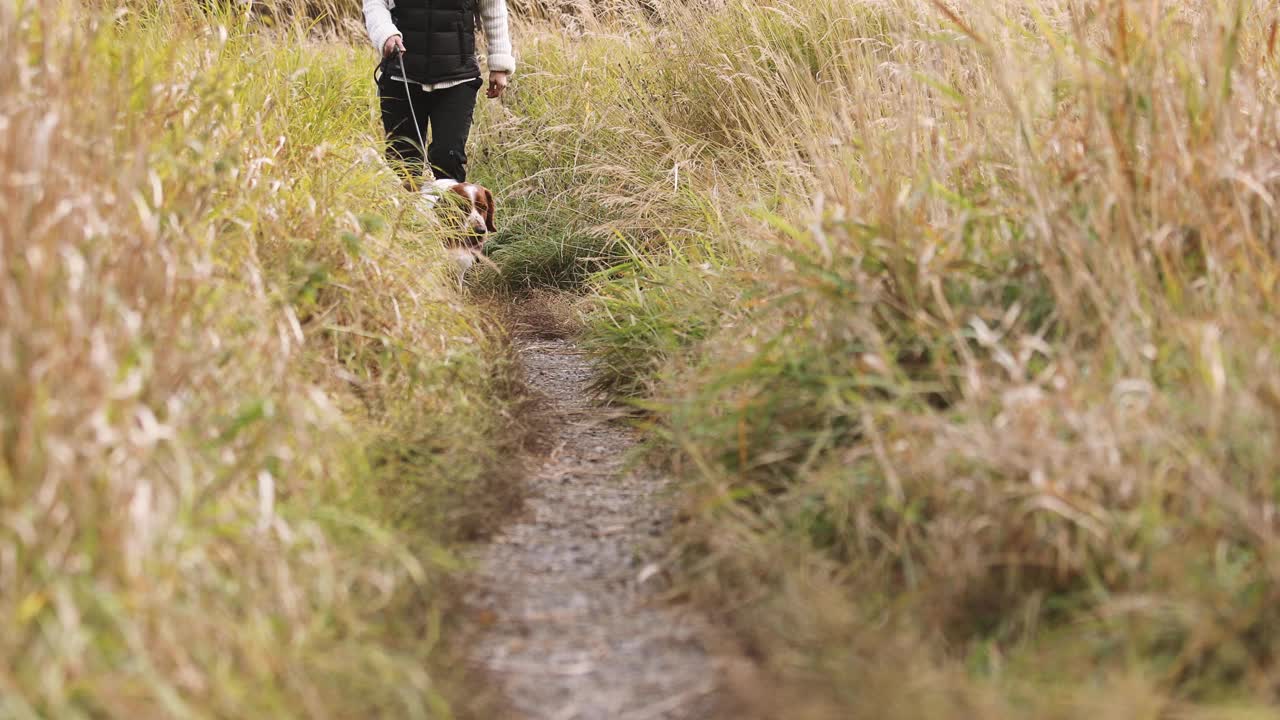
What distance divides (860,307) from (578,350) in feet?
7.46

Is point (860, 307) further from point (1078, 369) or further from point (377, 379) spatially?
point (377, 379)

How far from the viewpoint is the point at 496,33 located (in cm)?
527

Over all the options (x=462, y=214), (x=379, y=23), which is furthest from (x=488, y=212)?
(x=379, y=23)

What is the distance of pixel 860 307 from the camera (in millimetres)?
2506

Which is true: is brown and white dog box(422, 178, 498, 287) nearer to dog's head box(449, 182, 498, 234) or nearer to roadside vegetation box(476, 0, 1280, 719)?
dog's head box(449, 182, 498, 234)

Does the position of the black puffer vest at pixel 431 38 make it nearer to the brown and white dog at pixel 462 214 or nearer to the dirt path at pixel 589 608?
the brown and white dog at pixel 462 214

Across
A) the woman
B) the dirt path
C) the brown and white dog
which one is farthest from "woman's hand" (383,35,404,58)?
the dirt path

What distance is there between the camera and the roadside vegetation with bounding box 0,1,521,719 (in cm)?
164

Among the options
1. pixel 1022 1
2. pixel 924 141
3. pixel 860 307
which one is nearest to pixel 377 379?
pixel 860 307

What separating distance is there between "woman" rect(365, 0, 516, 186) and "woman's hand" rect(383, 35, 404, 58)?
0.02 m

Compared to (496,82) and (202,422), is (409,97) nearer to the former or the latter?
(496,82)

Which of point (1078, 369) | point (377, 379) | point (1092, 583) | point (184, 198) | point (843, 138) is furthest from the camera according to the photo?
point (843, 138)

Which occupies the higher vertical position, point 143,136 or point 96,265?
point 143,136

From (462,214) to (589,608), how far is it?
9.02 ft
